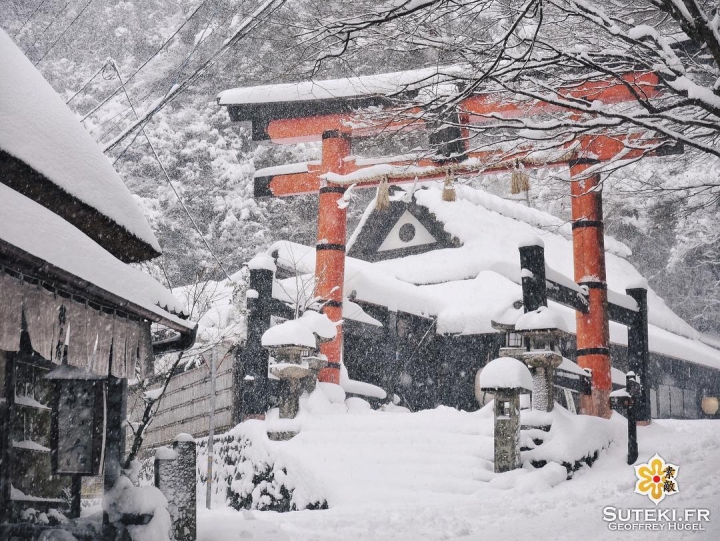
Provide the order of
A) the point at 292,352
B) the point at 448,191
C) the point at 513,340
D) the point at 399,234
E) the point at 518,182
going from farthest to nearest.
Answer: the point at 399,234, the point at 513,340, the point at 448,191, the point at 292,352, the point at 518,182

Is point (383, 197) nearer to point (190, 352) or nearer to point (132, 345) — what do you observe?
point (190, 352)

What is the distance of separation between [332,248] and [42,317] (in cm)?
894

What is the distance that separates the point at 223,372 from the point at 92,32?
25.2 m

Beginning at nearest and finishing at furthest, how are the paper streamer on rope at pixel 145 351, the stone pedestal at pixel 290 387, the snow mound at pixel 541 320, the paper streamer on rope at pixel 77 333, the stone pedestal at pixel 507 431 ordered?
the paper streamer on rope at pixel 77 333, the paper streamer on rope at pixel 145 351, the stone pedestal at pixel 507 431, the snow mound at pixel 541 320, the stone pedestal at pixel 290 387

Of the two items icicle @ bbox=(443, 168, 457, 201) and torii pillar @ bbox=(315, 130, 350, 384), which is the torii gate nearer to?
torii pillar @ bbox=(315, 130, 350, 384)

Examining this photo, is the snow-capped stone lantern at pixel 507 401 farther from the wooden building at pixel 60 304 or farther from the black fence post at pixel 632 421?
the wooden building at pixel 60 304

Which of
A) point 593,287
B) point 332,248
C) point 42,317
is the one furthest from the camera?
point 332,248

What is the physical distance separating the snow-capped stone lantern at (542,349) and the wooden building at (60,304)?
17.8 ft

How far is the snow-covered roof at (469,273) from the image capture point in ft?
50.6

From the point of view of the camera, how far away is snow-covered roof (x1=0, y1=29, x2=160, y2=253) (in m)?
4.96

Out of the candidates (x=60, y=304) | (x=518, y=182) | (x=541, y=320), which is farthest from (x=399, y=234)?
(x=60, y=304)

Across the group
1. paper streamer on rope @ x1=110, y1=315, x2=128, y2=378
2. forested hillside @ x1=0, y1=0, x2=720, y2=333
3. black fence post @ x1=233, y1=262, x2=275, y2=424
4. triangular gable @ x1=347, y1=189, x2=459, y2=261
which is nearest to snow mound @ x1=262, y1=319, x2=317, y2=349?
black fence post @ x1=233, y1=262, x2=275, y2=424

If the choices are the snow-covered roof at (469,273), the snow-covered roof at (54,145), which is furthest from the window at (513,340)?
the snow-covered roof at (54,145)

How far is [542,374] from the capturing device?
33.4 ft
